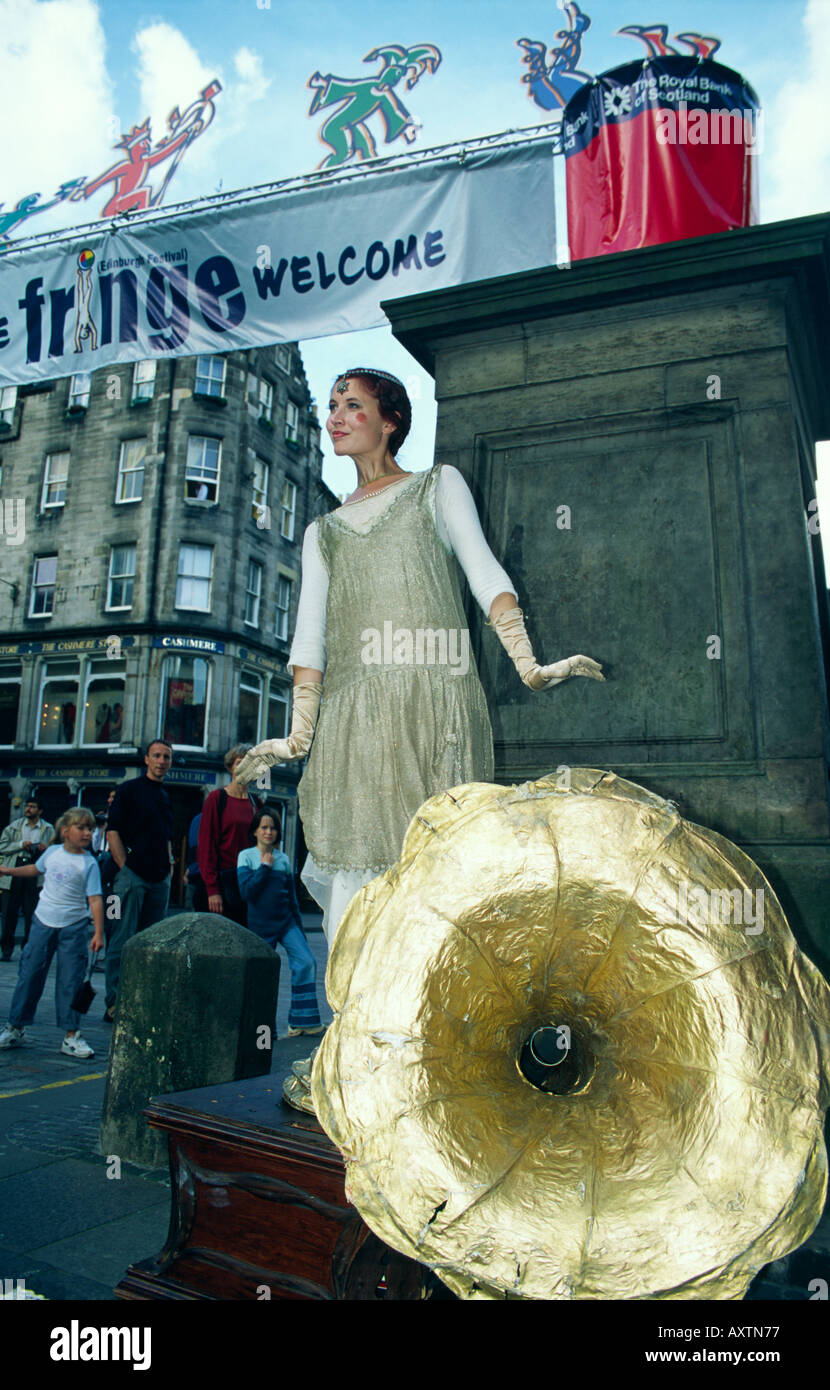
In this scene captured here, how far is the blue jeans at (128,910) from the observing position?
6.10 meters

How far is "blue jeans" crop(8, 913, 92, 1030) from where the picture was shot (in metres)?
5.66

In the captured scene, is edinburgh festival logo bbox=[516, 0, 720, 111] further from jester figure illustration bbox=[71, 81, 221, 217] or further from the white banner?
jester figure illustration bbox=[71, 81, 221, 217]

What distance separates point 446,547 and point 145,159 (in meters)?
4.55

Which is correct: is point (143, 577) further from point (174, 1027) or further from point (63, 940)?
point (174, 1027)

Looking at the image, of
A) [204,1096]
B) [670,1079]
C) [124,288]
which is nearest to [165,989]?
[204,1096]

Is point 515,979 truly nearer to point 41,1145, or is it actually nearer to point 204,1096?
point 204,1096

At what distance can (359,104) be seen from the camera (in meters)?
4.77

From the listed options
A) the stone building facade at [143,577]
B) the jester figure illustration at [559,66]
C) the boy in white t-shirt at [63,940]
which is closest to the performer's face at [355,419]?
the jester figure illustration at [559,66]

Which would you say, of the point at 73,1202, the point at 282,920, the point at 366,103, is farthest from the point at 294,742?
the point at 366,103

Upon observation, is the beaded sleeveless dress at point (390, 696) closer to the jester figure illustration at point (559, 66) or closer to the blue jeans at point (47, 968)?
the jester figure illustration at point (559, 66)

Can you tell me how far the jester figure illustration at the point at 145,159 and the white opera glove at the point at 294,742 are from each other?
13.5 feet

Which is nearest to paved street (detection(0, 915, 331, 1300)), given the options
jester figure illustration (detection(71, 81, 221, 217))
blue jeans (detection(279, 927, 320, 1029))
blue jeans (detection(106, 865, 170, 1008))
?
blue jeans (detection(279, 927, 320, 1029))

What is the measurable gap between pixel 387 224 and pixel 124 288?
1.67 meters

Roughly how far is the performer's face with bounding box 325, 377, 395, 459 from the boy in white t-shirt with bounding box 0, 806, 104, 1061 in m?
4.13
